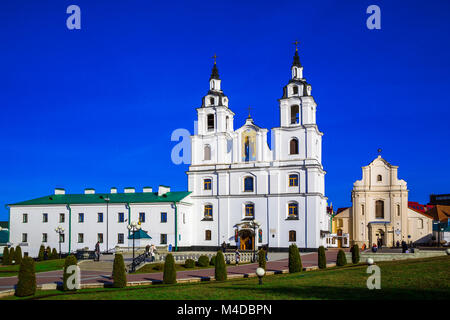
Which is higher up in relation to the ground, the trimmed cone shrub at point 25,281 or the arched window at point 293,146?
the arched window at point 293,146

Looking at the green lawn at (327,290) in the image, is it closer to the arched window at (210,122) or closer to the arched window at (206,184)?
the arched window at (206,184)

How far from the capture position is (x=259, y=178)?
55000 mm

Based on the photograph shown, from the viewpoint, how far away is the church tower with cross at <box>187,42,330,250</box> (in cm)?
5303

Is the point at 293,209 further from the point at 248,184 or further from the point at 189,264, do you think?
the point at 189,264

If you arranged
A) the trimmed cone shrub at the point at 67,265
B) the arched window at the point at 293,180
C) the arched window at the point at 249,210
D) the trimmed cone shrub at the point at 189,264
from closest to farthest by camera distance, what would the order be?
the trimmed cone shrub at the point at 67,265 < the trimmed cone shrub at the point at 189,264 < the arched window at the point at 293,180 < the arched window at the point at 249,210

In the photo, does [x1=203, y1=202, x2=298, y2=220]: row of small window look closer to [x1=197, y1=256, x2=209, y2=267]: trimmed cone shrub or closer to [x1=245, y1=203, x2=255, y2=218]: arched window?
[x1=245, y1=203, x2=255, y2=218]: arched window

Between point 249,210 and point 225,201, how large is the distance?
2878 millimetres

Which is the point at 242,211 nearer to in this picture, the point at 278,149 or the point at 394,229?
the point at 278,149

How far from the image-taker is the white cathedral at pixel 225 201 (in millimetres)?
53375

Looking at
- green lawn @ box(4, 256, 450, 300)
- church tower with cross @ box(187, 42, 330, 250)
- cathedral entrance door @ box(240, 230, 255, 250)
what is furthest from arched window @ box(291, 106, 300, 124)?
green lawn @ box(4, 256, 450, 300)

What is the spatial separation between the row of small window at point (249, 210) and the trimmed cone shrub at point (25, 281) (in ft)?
119

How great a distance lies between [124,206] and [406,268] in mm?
38378

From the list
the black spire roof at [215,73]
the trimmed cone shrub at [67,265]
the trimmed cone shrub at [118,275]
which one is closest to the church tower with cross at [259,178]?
the black spire roof at [215,73]

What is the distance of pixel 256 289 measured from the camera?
18781 mm
